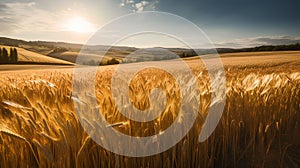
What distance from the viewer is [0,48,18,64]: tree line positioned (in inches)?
1596

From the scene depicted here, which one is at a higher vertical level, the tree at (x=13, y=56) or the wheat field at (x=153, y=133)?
the tree at (x=13, y=56)

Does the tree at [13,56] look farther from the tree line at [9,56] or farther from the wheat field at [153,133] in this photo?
the wheat field at [153,133]

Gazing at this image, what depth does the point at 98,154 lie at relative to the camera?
1.04 m

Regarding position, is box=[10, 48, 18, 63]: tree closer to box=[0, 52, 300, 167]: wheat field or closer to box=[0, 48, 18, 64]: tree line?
box=[0, 48, 18, 64]: tree line

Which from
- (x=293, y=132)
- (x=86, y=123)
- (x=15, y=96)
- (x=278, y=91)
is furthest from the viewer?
(x=15, y=96)

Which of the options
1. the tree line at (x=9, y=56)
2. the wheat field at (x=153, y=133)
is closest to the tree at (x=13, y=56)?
the tree line at (x=9, y=56)

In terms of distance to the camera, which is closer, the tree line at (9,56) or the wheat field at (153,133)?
the wheat field at (153,133)

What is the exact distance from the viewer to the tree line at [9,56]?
40.5m

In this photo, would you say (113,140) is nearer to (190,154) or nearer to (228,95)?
(190,154)

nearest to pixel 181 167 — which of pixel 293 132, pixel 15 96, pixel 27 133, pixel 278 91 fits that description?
pixel 27 133

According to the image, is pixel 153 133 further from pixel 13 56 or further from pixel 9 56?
pixel 9 56

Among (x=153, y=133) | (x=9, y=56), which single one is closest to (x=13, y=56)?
(x=9, y=56)

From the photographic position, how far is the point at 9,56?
137 ft

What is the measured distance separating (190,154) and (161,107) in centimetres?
25
